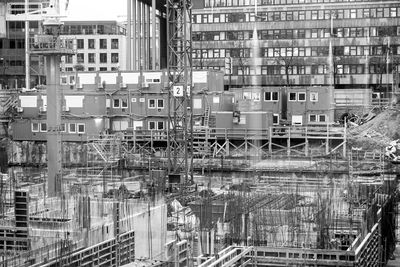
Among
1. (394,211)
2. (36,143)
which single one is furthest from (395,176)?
(36,143)

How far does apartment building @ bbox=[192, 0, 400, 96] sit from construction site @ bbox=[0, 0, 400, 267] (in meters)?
3.67

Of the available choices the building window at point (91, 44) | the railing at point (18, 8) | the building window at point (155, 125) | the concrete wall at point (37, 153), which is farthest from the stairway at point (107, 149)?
the building window at point (91, 44)

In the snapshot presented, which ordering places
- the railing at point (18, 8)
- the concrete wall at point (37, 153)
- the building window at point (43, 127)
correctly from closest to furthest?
the concrete wall at point (37, 153), the building window at point (43, 127), the railing at point (18, 8)

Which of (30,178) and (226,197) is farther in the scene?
(30,178)

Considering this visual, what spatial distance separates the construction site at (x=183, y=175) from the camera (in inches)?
720

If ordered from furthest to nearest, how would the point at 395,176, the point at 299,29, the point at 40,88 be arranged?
1. the point at 299,29
2. the point at 40,88
3. the point at 395,176

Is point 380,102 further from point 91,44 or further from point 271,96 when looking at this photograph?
point 91,44

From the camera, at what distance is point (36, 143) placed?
131 feet

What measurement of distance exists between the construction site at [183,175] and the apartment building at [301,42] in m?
3.67

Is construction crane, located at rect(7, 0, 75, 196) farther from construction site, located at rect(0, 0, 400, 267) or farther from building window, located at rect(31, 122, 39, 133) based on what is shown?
building window, located at rect(31, 122, 39, 133)

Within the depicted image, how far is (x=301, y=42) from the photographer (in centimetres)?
5366

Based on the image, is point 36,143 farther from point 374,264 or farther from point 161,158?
point 374,264

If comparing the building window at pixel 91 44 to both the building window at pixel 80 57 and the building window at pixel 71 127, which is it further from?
the building window at pixel 71 127

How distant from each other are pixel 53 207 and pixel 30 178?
33.1 ft
